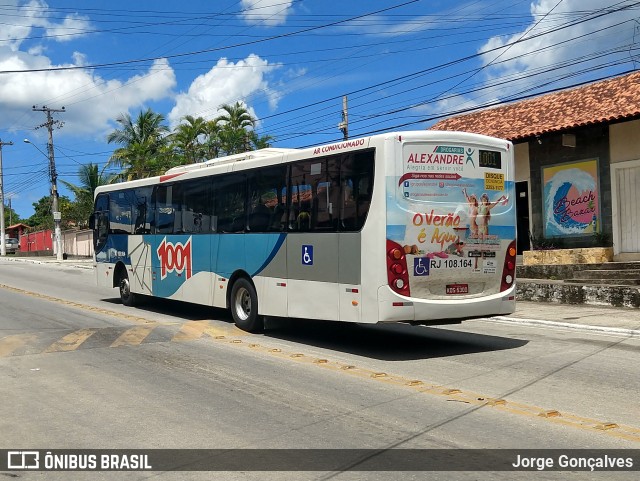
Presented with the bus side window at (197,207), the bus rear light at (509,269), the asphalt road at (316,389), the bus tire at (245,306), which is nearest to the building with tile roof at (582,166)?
the asphalt road at (316,389)

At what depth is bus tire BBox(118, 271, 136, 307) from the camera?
15836 mm

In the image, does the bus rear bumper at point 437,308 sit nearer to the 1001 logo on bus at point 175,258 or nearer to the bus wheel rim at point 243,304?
the bus wheel rim at point 243,304

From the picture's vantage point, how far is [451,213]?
9.05 metres

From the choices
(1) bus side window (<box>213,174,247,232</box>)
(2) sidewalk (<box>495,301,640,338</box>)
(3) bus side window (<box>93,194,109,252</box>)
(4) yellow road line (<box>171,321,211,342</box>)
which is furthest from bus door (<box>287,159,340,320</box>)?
(3) bus side window (<box>93,194,109,252</box>)

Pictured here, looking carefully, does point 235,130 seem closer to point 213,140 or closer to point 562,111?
point 213,140

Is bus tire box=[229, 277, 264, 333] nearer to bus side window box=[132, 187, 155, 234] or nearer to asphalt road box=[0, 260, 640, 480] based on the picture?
asphalt road box=[0, 260, 640, 480]

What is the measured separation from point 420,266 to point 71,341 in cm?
598

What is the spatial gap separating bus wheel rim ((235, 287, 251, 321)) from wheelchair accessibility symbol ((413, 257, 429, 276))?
3923mm

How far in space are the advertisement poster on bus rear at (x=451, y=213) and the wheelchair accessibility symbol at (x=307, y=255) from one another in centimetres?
170

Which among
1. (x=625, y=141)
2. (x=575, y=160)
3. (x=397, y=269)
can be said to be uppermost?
(x=625, y=141)

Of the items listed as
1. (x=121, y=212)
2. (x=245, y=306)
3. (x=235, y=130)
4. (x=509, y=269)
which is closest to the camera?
(x=509, y=269)

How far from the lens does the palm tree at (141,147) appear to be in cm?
4038

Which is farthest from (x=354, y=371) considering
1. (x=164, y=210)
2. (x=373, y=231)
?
(x=164, y=210)

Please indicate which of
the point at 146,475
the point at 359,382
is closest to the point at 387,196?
the point at 359,382
